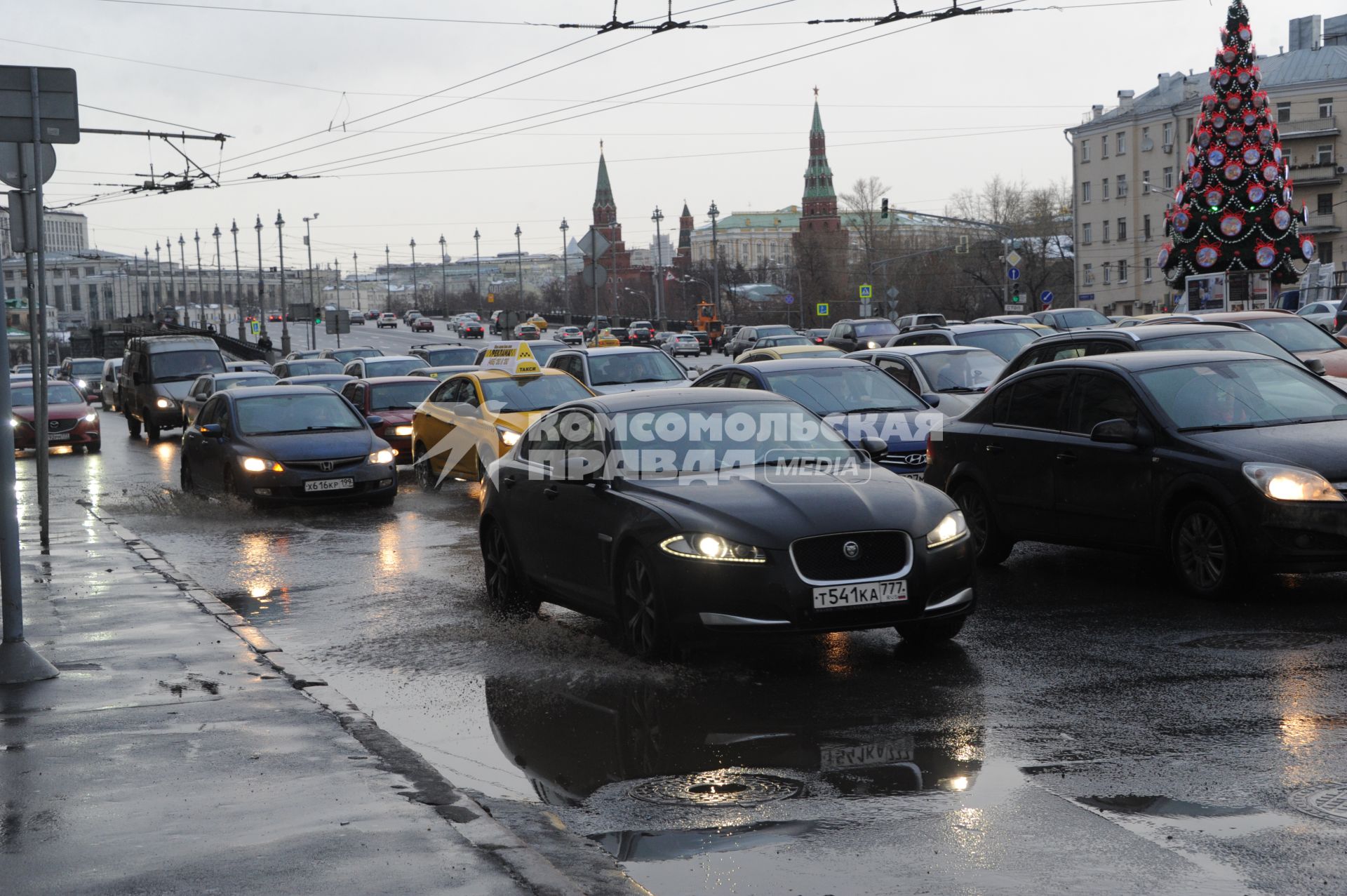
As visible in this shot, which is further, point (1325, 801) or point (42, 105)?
point (42, 105)

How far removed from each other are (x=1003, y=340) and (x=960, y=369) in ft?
12.2

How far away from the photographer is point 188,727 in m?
6.66

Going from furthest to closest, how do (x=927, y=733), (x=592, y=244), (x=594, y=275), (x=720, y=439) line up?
1. (x=594, y=275)
2. (x=592, y=244)
3. (x=720, y=439)
4. (x=927, y=733)

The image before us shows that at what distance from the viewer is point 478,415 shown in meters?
18.2

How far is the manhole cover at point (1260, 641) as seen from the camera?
24.7ft

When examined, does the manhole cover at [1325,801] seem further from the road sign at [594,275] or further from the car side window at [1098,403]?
the road sign at [594,275]

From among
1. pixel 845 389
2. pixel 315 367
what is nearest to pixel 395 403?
pixel 845 389

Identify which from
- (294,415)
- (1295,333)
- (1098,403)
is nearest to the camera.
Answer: (1098,403)

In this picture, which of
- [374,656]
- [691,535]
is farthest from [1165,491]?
[374,656]

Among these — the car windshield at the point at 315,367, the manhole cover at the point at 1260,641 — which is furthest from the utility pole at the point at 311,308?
the manhole cover at the point at 1260,641

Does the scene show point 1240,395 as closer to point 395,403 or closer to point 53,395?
point 395,403

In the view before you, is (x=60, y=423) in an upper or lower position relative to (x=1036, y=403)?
lower

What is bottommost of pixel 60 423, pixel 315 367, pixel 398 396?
pixel 60 423

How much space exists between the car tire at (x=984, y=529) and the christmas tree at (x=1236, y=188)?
3070 cm
